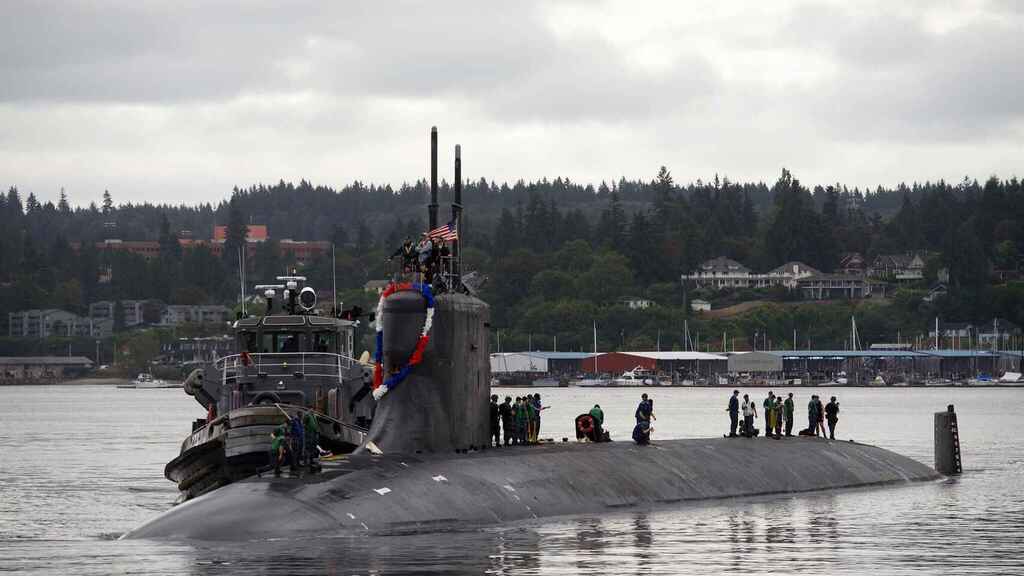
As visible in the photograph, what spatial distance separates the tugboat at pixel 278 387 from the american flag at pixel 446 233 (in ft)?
21.8

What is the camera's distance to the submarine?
26.1 metres

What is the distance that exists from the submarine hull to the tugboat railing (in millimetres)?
7506

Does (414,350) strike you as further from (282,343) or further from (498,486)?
(282,343)

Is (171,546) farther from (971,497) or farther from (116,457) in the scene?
(116,457)

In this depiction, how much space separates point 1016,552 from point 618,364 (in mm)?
171570

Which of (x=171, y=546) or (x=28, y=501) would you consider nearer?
(x=171, y=546)

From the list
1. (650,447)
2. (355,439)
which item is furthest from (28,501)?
(650,447)

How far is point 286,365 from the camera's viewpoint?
130ft

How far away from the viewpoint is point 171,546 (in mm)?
25406

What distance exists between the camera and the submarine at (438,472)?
26141 mm

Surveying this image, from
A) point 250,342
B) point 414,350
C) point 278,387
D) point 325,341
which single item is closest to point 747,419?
point 325,341

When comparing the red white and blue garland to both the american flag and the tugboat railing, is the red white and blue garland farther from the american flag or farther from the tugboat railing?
the tugboat railing

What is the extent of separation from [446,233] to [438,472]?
4.74m

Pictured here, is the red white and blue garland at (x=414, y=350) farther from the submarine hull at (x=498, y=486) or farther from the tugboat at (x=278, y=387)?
the tugboat at (x=278, y=387)
